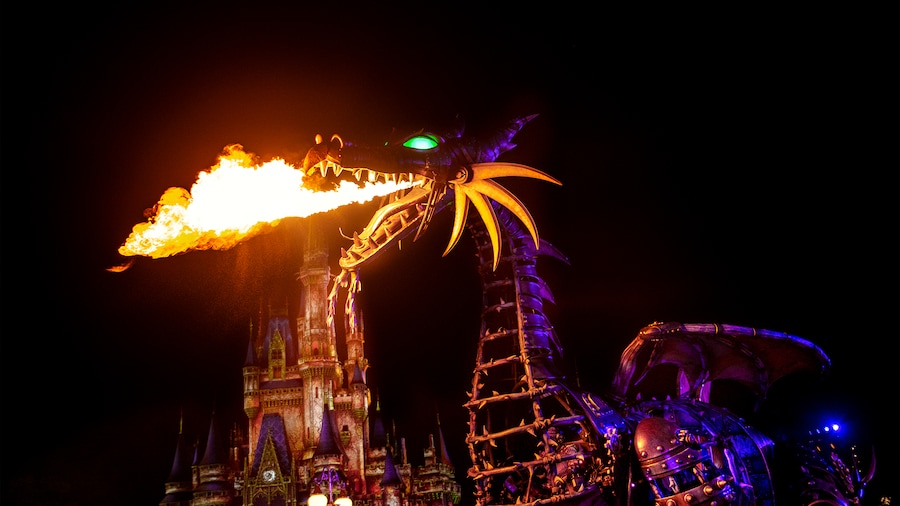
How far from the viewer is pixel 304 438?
50656 millimetres

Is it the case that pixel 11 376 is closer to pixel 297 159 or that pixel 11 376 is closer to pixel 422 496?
pixel 297 159

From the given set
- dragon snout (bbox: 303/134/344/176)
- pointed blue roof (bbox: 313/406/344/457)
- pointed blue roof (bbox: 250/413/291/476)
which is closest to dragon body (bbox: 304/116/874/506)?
dragon snout (bbox: 303/134/344/176)

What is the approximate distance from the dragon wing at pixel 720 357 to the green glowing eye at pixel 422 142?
1924mm

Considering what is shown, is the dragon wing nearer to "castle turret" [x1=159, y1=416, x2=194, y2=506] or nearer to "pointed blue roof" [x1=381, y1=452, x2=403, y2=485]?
"pointed blue roof" [x1=381, y1=452, x2=403, y2=485]

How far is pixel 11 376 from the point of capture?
34.7 feet

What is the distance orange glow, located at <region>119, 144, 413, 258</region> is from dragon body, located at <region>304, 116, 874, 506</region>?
0.58 meters

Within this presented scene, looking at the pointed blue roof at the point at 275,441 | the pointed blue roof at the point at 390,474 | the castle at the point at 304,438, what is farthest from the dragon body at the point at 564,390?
the pointed blue roof at the point at 275,441

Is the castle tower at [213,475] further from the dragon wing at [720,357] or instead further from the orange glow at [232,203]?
the dragon wing at [720,357]

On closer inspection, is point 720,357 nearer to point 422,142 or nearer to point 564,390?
point 564,390

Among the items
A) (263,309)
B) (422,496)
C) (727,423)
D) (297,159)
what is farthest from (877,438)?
(263,309)

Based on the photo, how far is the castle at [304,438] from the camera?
45.2 metres

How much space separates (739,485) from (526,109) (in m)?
4.27

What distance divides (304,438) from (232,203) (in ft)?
160

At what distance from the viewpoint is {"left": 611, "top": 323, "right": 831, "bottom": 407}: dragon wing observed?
4.41 m
